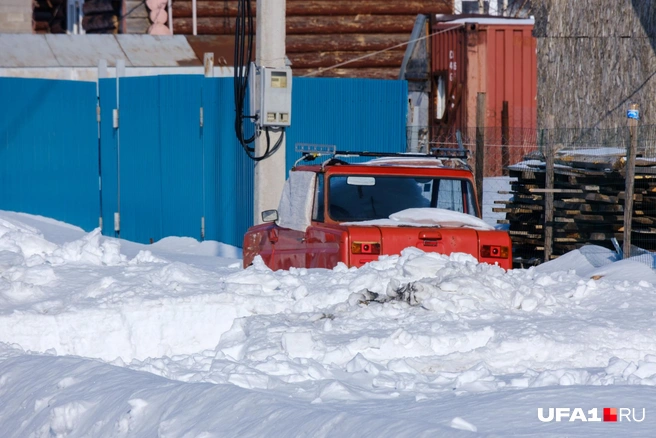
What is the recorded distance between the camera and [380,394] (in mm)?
5363

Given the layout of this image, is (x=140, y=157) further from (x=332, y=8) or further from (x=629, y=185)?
(x=332, y=8)

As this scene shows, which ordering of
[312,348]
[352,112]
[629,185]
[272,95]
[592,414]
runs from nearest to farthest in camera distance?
[592,414]
[312,348]
[629,185]
[272,95]
[352,112]

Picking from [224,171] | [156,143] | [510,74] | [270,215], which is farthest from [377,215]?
[510,74]

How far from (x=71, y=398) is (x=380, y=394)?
1699 millimetres

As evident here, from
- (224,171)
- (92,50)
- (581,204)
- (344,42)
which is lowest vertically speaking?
(581,204)

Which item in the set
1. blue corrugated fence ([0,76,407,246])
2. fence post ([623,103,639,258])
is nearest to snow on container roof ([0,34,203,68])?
blue corrugated fence ([0,76,407,246])

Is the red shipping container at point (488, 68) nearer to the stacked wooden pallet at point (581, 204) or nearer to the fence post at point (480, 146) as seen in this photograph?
the stacked wooden pallet at point (581, 204)

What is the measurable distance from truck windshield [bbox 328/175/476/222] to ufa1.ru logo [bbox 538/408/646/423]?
4414mm

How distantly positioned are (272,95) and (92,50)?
9199 millimetres

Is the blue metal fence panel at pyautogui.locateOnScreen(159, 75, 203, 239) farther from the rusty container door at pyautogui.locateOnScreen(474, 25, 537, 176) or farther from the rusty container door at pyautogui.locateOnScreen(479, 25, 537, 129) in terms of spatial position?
the rusty container door at pyautogui.locateOnScreen(479, 25, 537, 129)

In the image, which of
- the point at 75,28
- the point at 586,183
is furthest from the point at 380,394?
the point at 75,28

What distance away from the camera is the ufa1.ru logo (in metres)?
4.62

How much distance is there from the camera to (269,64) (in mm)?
11391

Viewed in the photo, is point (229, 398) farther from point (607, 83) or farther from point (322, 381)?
point (607, 83)
